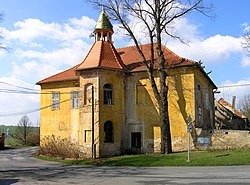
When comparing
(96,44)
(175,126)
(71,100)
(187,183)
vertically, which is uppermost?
(96,44)

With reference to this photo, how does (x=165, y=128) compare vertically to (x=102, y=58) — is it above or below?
below

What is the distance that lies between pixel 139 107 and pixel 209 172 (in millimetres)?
16026

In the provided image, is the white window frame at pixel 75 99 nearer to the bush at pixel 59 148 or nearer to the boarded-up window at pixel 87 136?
the bush at pixel 59 148

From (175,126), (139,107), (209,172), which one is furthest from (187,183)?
(139,107)

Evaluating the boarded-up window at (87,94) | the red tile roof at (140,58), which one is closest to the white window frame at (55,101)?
the boarded-up window at (87,94)

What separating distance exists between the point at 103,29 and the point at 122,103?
802 cm

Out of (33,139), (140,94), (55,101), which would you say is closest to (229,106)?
(140,94)

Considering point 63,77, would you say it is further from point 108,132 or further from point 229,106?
point 229,106

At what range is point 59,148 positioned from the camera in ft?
113

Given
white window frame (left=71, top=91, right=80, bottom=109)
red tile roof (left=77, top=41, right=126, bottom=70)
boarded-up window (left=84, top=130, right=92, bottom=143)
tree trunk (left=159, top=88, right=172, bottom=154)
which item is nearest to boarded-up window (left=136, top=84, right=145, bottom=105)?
red tile roof (left=77, top=41, right=126, bottom=70)

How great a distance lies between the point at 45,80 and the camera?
38.5 metres

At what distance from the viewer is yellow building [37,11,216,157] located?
31109 mm

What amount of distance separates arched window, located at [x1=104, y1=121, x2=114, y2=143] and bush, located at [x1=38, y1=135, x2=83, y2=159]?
2708 mm

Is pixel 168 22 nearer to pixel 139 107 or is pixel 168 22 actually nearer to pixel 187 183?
pixel 139 107
